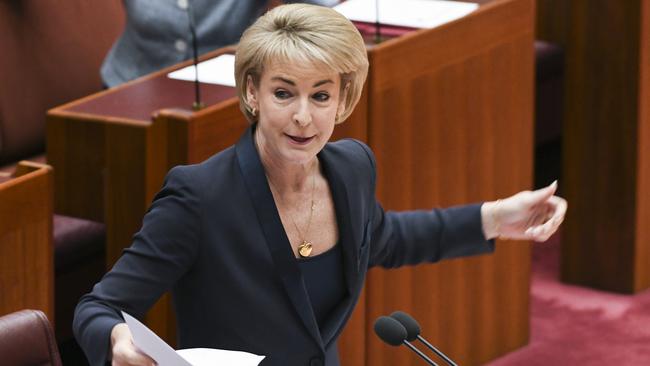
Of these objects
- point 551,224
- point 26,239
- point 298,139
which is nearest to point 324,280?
point 298,139

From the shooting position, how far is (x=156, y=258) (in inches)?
73.8

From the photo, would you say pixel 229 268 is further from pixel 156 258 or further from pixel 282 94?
pixel 282 94

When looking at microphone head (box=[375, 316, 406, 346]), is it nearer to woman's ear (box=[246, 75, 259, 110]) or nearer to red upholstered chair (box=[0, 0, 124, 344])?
woman's ear (box=[246, 75, 259, 110])

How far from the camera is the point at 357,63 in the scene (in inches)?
74.5

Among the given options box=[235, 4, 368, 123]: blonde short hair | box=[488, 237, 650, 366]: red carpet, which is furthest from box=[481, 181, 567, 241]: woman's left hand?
box=[488, 237, 650, 366]: red carpet

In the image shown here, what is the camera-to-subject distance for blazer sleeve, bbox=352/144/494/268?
84.0 inches

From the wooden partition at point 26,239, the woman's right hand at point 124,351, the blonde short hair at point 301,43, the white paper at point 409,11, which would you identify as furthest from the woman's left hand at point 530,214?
the white paper at point 409,11

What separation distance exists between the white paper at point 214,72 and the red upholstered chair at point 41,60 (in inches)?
26.5

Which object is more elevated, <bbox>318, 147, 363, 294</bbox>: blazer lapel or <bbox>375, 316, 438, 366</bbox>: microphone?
<bbox>318, 147, 363, 294</bbox>: blazer lapel

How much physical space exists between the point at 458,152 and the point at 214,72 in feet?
2.12

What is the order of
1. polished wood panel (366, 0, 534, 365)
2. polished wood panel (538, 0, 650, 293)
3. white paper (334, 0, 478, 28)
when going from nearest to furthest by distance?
polished wood panel (366, 0, 534, 365), white paper (334, 0, 478, 28), polished wood panel (538, 0, 650, 293)

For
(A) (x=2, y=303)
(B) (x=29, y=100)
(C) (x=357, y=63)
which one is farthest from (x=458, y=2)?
(C) (x=357, y=63)

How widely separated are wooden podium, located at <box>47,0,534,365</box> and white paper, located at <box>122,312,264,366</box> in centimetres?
96

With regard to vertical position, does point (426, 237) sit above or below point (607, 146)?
above
